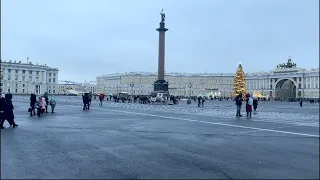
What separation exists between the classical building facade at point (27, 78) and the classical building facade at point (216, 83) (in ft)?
98.1

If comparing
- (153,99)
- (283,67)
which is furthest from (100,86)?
(153,99)

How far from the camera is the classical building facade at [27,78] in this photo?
129 m

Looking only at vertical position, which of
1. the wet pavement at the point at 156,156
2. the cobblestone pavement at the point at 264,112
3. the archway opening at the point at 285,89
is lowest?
the wet pavement at the point at 156,156

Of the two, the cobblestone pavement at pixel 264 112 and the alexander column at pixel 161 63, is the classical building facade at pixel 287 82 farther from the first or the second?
the cobblestone pavement at pixel 264 112

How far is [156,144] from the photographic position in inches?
370

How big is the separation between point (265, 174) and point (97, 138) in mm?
5951

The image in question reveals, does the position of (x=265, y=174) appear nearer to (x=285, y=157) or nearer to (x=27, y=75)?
(x=285, y=157)

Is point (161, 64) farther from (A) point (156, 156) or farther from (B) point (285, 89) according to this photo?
(B) point (285, 89)

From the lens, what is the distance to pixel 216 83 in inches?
6196

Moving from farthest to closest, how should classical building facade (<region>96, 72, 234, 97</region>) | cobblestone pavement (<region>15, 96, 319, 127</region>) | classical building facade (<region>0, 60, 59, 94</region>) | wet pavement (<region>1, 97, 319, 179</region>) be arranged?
classical building facade (<region>96, 72, 234, 97</region>) < classical building facade (<region>0, 60, 59, 94</region>) < cobblestone pavement (<region>15, 96, 319, 127</region>) < wet pavement (<region>1, 97, 319, 179</region>)

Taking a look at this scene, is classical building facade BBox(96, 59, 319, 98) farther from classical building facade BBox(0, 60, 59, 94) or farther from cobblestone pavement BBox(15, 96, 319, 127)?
cobblestone pavement BBox(15, 96, 319, 127)

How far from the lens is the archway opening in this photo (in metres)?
137

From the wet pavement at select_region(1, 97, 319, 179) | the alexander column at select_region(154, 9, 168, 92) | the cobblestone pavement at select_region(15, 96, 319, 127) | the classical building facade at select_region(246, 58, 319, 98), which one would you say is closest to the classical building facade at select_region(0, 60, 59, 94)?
the classical building facade at select_region(246, 58, 319, 98)

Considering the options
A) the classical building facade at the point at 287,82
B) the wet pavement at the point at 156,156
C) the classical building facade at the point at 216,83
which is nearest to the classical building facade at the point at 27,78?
the classical building facade at the point at 216,83
